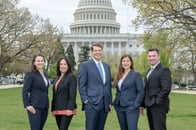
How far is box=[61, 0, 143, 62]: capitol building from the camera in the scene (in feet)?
514

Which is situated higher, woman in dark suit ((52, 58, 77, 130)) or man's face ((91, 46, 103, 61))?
man's face ((91, 46, 103, 61))

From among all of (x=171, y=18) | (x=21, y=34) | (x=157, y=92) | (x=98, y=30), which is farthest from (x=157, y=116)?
(x=98, y=30)

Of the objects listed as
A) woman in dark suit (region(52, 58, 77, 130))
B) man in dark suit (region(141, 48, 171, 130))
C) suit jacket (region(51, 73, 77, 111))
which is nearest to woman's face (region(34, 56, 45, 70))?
woman in dark suit (region(52, 58, 77, 130))

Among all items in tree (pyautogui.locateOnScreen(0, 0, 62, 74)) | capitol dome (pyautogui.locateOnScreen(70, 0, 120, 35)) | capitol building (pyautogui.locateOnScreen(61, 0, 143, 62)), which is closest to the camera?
tree (pyautogui.locateOnScreen(0, 0, 62, 74))

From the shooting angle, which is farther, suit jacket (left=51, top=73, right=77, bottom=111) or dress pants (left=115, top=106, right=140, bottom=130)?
dress pants (left=115, top=106, right=140, bottom=130)

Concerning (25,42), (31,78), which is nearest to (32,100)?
(31,78)

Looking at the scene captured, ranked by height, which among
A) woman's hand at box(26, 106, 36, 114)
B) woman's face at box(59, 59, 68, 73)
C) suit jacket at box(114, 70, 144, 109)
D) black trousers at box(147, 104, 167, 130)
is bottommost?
black trousers at box(147, 104, 167, 130)

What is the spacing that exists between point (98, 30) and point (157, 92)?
154 metres

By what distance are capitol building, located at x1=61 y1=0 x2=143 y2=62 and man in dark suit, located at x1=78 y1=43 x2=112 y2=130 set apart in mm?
146856

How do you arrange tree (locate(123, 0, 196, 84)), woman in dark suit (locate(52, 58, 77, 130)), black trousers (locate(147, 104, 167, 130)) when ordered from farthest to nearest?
tree (locate(123, 0, 196, 84)) → black trousers (locate(147, 104, 167, 130)) → woman in dark suit (locate(52, 58, 77, 130))

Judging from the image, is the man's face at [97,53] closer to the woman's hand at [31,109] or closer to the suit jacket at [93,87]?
the suit jacket at [93,87]

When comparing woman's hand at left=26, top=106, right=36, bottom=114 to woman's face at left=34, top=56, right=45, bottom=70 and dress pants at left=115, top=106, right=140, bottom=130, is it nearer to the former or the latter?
woman's face at left=34, top=56, right=45, bottom=70

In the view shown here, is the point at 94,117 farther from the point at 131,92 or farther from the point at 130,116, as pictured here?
the point at 131,92

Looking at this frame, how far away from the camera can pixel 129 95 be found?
8.47 m
